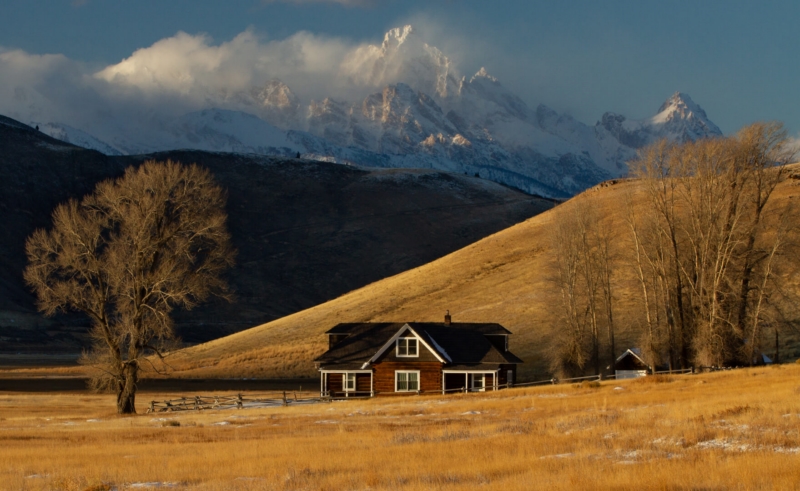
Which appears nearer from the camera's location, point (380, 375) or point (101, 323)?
point (101, 323)

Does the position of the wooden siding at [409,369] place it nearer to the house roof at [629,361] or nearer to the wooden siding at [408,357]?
the wooden siding at [408,357]

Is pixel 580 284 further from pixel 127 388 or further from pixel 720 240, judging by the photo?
pixel 127 388

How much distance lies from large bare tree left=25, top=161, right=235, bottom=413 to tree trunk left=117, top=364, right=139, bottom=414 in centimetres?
10

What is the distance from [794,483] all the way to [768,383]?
25319 millimetres

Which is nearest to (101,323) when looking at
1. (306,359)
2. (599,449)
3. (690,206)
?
(599,449)

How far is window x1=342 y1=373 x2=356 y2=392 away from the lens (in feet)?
208

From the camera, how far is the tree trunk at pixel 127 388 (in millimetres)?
46156

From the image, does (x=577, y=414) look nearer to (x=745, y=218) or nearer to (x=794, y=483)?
(x=794, y=483)

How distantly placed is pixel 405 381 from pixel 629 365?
19.4 meters

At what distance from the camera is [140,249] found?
43750mm

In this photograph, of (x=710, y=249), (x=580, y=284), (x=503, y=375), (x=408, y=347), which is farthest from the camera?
(x=580, y=284)

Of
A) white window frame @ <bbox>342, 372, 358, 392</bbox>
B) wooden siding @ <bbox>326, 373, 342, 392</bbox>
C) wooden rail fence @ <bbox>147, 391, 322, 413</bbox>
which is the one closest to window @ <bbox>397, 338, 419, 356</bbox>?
white window frame @ <bbox>342, 372, 358, 392</bbox>

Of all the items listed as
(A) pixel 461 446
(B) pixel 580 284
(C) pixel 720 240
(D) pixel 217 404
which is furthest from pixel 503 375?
(A) pixel 461 446

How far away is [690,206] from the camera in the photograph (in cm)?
5734
